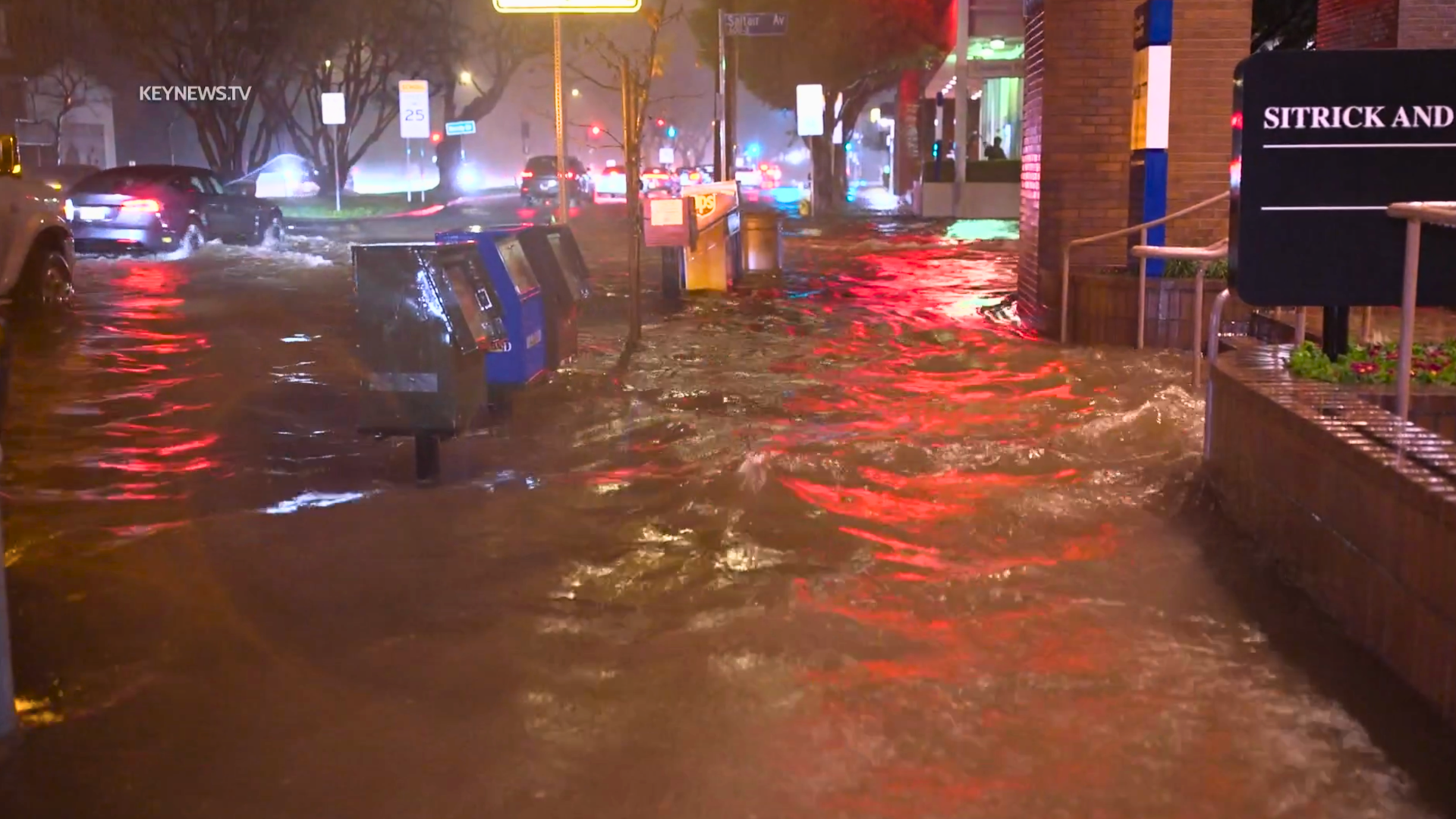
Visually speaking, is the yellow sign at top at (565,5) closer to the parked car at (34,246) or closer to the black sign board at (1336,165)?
the parked car at (34,246)

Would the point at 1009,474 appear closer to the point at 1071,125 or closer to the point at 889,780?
the point at 889,780

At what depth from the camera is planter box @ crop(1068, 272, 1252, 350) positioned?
1260 centimetres

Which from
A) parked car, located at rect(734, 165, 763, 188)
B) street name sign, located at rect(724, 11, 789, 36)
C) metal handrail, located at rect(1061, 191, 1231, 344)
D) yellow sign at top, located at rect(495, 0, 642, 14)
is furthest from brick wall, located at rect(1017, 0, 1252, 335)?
parked car, located at rect(734, 165, 763, 188)

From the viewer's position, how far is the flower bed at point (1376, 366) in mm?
6570

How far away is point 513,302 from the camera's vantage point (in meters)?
9.55

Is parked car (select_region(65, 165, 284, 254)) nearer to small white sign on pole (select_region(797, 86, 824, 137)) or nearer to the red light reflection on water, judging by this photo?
the red light reflection on water

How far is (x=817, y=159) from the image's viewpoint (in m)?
46.3

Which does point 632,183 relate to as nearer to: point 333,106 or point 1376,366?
point 1376,366

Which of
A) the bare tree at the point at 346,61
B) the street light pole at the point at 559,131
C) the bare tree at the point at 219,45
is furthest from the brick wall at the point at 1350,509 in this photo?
the bare tree at the point at 346,61

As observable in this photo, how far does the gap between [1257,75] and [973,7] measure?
29259 millimetres

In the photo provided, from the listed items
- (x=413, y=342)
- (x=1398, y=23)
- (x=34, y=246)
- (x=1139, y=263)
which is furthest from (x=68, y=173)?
(x=413, y=342)

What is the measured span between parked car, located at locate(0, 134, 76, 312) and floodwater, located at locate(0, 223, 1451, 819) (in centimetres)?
406

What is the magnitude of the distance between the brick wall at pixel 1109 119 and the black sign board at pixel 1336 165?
7284 millimetres

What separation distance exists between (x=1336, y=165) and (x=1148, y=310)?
625 centimetres
